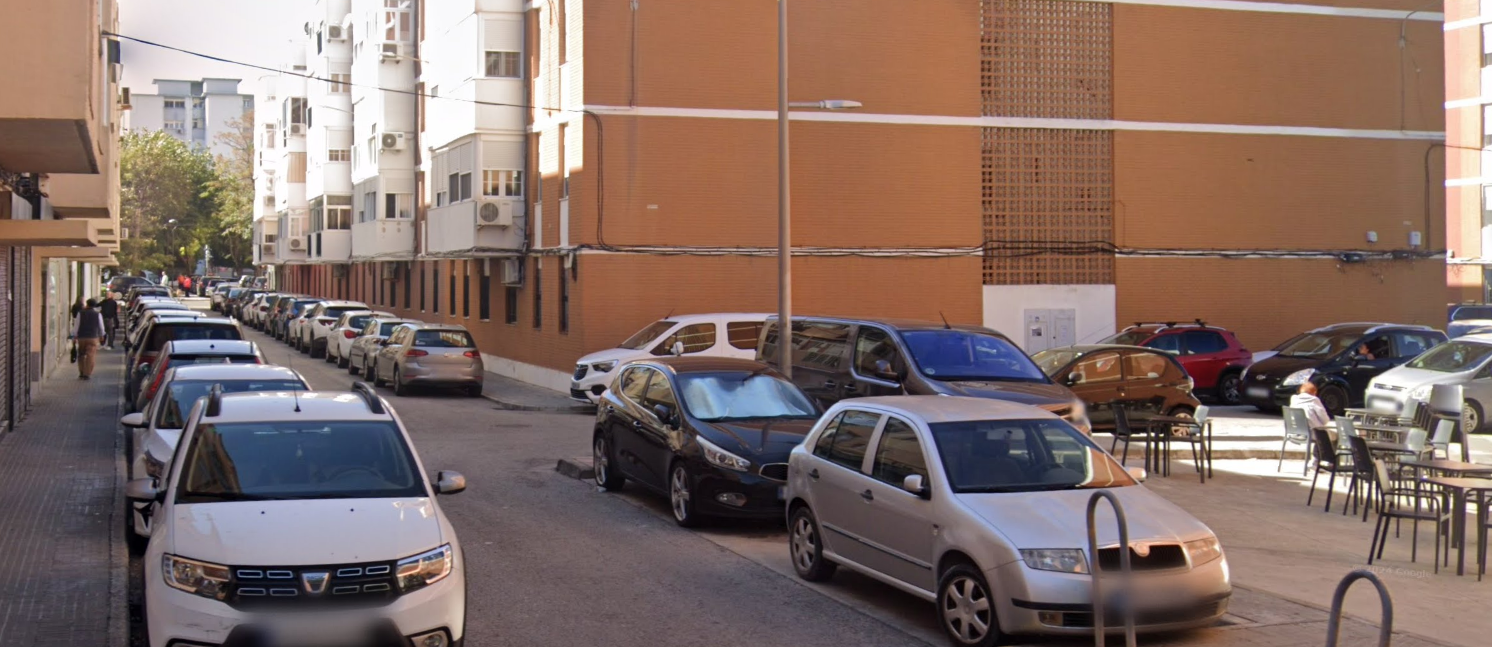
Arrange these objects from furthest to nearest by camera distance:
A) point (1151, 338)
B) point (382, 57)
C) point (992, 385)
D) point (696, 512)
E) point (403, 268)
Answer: point (403, 268) → point (382, 57) → point (1151, 338) → point (992, 385) → point (696, 512)

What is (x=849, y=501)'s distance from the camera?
9773 mm

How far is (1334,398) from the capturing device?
24.3 m

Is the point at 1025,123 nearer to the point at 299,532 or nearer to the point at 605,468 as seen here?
the point at 605,468

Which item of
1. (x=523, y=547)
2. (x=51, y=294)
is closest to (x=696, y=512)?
(x=523, y=547)

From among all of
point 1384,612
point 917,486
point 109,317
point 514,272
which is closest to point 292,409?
point 917,486

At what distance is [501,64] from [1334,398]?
20.0 m

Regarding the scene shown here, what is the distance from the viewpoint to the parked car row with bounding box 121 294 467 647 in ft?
22.7

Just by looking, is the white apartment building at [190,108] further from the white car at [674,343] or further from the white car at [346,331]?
the white car at [674,343]

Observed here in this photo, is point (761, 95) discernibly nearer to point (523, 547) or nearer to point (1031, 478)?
point (523, 547)

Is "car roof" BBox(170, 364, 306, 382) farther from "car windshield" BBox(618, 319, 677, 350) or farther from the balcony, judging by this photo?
the balcony

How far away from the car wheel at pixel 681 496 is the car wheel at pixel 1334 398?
609 inches

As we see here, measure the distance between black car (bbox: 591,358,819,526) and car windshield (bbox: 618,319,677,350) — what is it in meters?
9.73

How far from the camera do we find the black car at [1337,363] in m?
24.1

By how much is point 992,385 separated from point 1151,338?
11605mm
